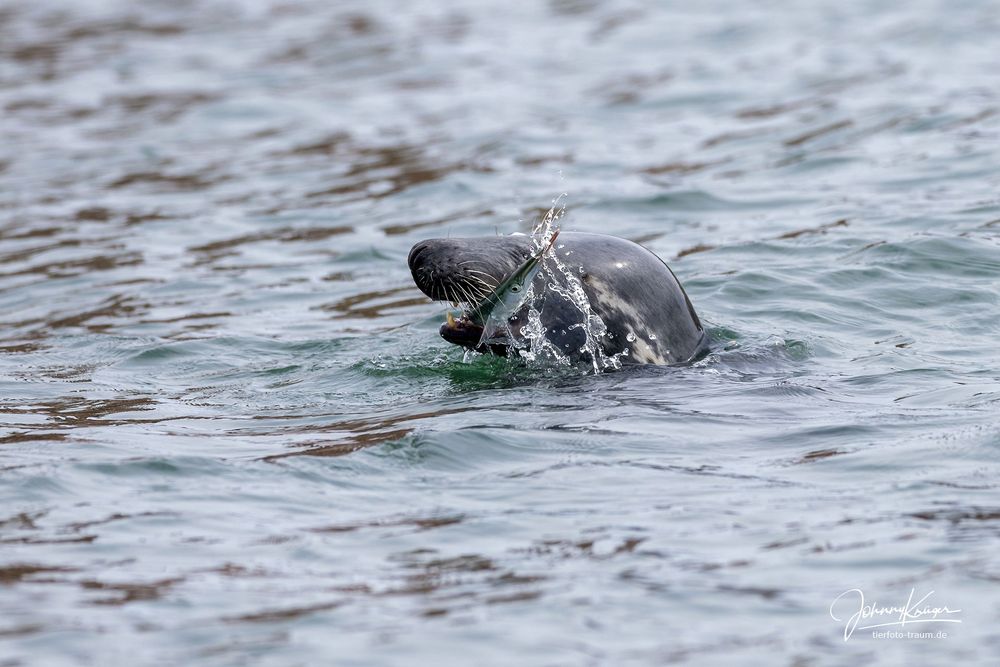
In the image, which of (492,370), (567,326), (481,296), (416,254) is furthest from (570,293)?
(416,254)

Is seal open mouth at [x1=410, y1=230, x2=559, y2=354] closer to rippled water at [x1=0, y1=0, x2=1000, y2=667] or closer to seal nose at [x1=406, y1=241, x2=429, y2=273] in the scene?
seal nose at [x1=406, y1=241, x2=429, y2=273]

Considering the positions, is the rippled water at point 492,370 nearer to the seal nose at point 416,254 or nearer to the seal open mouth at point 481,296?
the seal open mouth at point 481,296

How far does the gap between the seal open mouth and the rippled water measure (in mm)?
297

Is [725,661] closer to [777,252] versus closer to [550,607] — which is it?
[550,607]

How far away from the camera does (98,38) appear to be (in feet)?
67.0

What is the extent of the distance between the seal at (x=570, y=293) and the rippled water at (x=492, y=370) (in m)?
0.17

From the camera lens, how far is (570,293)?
6684mm

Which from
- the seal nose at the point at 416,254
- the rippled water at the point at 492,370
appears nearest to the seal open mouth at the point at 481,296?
the seal nose at the point at 416,254

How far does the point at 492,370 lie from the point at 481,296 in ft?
2.03

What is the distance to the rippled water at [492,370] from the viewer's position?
4.43m

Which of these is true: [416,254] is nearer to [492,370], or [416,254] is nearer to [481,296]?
[481,296]

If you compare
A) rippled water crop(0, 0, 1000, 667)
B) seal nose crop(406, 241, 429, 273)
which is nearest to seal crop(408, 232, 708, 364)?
seal nose crop(406, 241, 429, 273)

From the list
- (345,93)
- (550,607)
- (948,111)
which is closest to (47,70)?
(345,93)

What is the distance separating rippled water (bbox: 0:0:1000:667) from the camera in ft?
14.5
